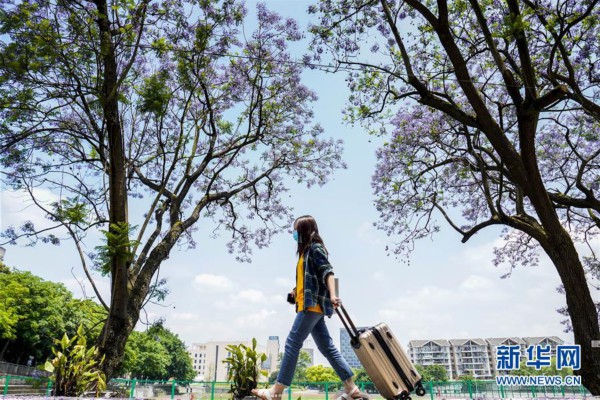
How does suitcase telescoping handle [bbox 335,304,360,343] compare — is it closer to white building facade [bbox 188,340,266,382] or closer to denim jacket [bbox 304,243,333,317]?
denim jacket [bbox 304,243,333,317]

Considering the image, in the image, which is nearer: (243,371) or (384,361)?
(384,361)

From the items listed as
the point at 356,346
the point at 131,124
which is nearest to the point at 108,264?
the point at 131,124

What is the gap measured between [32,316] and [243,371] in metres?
38.0

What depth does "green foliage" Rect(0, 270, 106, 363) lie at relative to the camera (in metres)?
31.5

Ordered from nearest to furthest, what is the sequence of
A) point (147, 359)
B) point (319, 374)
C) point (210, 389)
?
point (210, 389) < point (147, 359) < point (319, 374)

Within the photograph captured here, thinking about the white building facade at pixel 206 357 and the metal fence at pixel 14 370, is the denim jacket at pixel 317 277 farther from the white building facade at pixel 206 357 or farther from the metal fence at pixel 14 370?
the white building facade at pixel 206 357

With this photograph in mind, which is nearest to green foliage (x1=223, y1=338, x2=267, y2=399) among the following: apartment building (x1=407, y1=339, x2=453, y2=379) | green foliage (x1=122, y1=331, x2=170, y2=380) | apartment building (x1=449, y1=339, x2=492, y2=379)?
green foliage (x1=122, y1=331, x2=170, y2=380)

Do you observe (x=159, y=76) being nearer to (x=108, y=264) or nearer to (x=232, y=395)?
(x=108, y=264)

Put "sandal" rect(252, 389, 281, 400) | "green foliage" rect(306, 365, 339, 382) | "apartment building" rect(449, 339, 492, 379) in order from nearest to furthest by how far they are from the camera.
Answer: "sandal" rect(252, 389, 281, 400)
"green foliage" rect(306, 365, 339, 382)
"apartment building" rect(449, 339, 492, 379)

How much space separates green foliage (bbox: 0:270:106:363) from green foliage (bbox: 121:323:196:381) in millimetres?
9012

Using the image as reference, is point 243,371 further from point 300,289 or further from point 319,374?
point 319,374

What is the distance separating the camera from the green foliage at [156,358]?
49438mm

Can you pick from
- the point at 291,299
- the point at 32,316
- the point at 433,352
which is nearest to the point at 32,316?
the point at 32,316

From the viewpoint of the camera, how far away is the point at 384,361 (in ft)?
9.89
